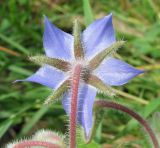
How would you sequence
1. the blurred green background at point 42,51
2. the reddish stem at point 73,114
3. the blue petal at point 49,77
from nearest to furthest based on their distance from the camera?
the reddish stem at point 73,114 < the blue petal at point 49,77 < the blurred green background at point 42,51

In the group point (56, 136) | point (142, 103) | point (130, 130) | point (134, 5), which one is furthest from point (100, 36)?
point (134, 5)

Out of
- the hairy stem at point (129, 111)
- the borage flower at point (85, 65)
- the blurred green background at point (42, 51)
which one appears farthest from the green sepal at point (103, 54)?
the blurred green background at point (42, 51)

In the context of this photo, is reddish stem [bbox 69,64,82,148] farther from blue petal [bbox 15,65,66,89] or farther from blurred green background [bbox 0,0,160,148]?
blurred green background [bbox 0,0,160,148]

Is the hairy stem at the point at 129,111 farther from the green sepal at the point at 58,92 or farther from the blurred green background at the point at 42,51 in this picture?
the blurred green background at the point at 42,51

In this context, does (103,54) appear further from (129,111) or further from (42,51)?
(42,51)

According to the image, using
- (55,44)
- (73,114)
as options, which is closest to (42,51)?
(55,44)

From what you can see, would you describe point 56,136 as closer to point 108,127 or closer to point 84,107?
point 84,107

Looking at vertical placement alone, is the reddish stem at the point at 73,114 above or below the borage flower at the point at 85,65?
below

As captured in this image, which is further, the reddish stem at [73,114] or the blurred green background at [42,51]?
the blurred green background at [42,51]
